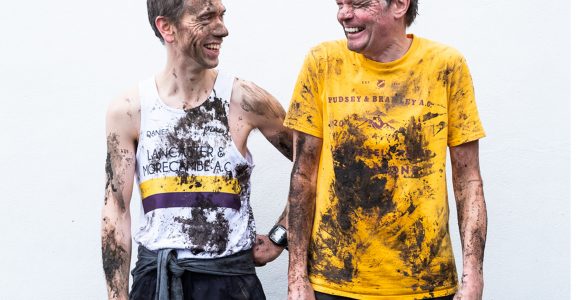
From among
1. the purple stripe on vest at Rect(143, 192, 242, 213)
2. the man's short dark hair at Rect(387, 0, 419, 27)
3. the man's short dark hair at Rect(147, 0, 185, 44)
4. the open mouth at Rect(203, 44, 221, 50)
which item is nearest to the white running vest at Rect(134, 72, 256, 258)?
the purple stripe on vest at Rect(143, 192, 242, 213)

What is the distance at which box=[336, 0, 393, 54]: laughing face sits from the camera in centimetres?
362

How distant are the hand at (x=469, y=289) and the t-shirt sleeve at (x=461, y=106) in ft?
1.67

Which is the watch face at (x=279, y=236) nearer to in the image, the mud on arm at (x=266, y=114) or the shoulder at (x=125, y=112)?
the mud on arm at (x=266, y=114)

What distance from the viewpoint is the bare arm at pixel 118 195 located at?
4078 millimetres

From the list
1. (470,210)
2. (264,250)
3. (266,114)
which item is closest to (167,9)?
(266,114)

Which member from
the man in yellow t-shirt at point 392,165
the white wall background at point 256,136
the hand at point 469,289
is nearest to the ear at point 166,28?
the white wall background at point 256,136

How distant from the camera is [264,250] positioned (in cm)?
421

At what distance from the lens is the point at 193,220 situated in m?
4.00

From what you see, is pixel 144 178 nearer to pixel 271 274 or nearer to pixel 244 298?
pixel 244 298

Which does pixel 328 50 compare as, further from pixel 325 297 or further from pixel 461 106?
pixel 325 297

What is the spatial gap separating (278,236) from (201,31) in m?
0.94

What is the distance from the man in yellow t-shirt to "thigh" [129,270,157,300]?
2.16 ft
